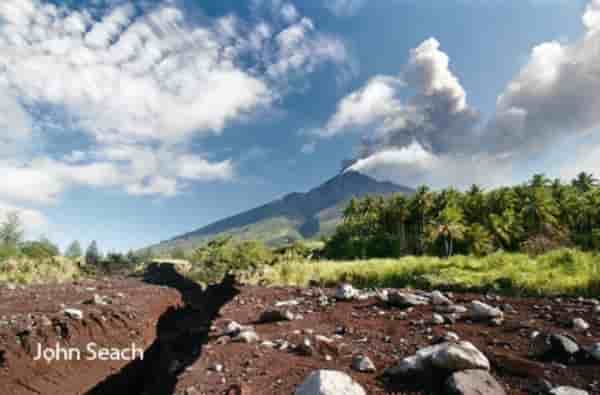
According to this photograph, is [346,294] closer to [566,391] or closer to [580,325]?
[580,325]

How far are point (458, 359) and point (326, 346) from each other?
1501 millimetres

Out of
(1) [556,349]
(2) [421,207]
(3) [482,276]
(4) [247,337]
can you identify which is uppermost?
(2) [421,207]

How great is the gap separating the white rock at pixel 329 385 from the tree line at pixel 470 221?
4161 cm

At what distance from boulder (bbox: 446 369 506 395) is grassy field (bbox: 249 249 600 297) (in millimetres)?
8098

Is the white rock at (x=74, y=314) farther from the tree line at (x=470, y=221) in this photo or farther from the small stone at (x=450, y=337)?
the tree line at (x=470, y=221)

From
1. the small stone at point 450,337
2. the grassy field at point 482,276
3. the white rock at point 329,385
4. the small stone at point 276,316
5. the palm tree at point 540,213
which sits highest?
the palm tree at point 540,213

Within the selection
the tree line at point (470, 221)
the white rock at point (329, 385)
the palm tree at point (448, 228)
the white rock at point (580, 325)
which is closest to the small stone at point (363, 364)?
the white rock at point (329, 385)

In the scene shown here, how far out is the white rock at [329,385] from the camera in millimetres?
2449

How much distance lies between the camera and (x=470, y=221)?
5169 centimetres

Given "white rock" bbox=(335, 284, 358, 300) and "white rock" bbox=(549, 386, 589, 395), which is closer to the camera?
"white rock" bbox=(549, 386, 589, 395)

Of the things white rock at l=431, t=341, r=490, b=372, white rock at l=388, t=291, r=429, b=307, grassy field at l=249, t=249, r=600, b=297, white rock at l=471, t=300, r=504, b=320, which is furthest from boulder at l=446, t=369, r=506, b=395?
grassy field at l=249, t=249, r=600, b=297

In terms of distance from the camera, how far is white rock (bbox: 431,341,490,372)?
284 cm

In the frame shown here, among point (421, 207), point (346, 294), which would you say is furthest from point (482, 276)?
point (421, 207)

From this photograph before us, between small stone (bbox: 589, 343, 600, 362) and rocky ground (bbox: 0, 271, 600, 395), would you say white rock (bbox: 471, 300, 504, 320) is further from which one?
small stone (bbox: 589, 343, 600, 362)
